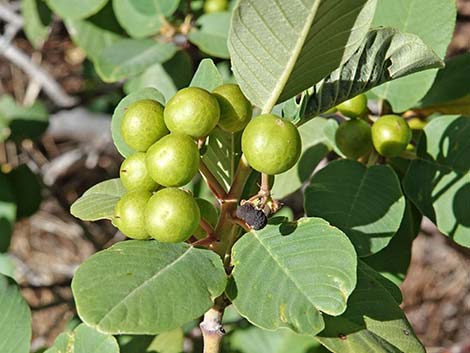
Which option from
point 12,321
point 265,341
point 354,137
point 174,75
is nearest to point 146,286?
point 12,321

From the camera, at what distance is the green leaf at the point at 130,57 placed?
1966 mm

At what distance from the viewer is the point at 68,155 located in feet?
10.7

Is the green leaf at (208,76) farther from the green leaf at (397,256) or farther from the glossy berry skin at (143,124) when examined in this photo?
the green leaf at (397,256)

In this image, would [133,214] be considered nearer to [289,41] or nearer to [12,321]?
[289,41]

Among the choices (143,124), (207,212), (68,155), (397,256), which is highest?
(143,124)

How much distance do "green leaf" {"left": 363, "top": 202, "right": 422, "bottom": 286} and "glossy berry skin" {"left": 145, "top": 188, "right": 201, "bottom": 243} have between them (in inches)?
26.0

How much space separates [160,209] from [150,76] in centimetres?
134

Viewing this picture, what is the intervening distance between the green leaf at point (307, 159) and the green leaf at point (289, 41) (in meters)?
0.57

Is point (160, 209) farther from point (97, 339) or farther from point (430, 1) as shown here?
point (430, 1)

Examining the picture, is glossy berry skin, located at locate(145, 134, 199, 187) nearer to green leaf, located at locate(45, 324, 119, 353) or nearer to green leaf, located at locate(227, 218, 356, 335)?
green leaf, located at locate(227, 218, 356, 335)

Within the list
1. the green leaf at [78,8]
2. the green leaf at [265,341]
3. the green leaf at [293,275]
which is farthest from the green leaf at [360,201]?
the green leaf at [78,8]

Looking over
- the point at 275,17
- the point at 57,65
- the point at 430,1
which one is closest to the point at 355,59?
the point at 275,17

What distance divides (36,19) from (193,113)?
183 centimetres

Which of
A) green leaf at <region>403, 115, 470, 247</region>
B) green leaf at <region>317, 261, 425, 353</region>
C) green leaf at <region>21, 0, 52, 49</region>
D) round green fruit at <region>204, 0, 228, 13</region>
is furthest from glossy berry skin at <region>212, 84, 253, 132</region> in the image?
green leaf at <region>21, 0, 52, 49</region>
